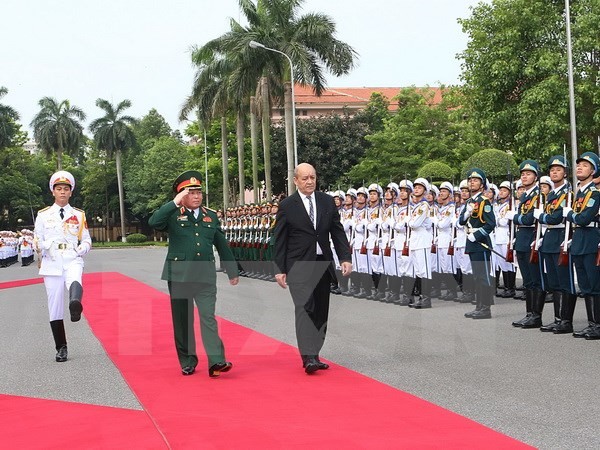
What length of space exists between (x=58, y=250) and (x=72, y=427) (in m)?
3.58

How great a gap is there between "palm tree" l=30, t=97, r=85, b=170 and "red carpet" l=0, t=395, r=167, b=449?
8237cm

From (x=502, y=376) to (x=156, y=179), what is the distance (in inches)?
3201

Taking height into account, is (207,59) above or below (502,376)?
above

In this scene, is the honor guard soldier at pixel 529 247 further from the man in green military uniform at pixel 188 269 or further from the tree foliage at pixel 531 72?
the tree foliage at pixel 531 72

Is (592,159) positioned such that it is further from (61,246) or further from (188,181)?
(61,246)

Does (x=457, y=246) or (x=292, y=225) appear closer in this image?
(x=292, y=225)

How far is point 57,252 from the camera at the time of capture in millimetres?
9602

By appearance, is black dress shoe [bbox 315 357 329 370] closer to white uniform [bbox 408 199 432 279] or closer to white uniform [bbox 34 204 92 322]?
white uniform [bbox 34 204 92 322]

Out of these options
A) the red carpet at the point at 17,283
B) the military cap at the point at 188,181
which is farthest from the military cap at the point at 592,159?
the red carpet at the point at 17,283

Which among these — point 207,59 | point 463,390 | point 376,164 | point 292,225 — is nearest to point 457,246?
point 292,225

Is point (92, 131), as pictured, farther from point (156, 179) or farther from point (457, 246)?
point (457, 246)

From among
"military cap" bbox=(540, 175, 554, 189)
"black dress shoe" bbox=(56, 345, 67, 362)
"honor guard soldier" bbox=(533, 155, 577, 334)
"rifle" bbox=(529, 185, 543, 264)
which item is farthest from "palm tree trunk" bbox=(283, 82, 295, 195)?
"black dress shoe" bbox=(56, 345, 67, 362)

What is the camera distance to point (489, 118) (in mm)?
→ 36281

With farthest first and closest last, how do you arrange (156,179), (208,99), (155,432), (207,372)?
(156,179) < (208,99) < (207,372) < (155,432)
